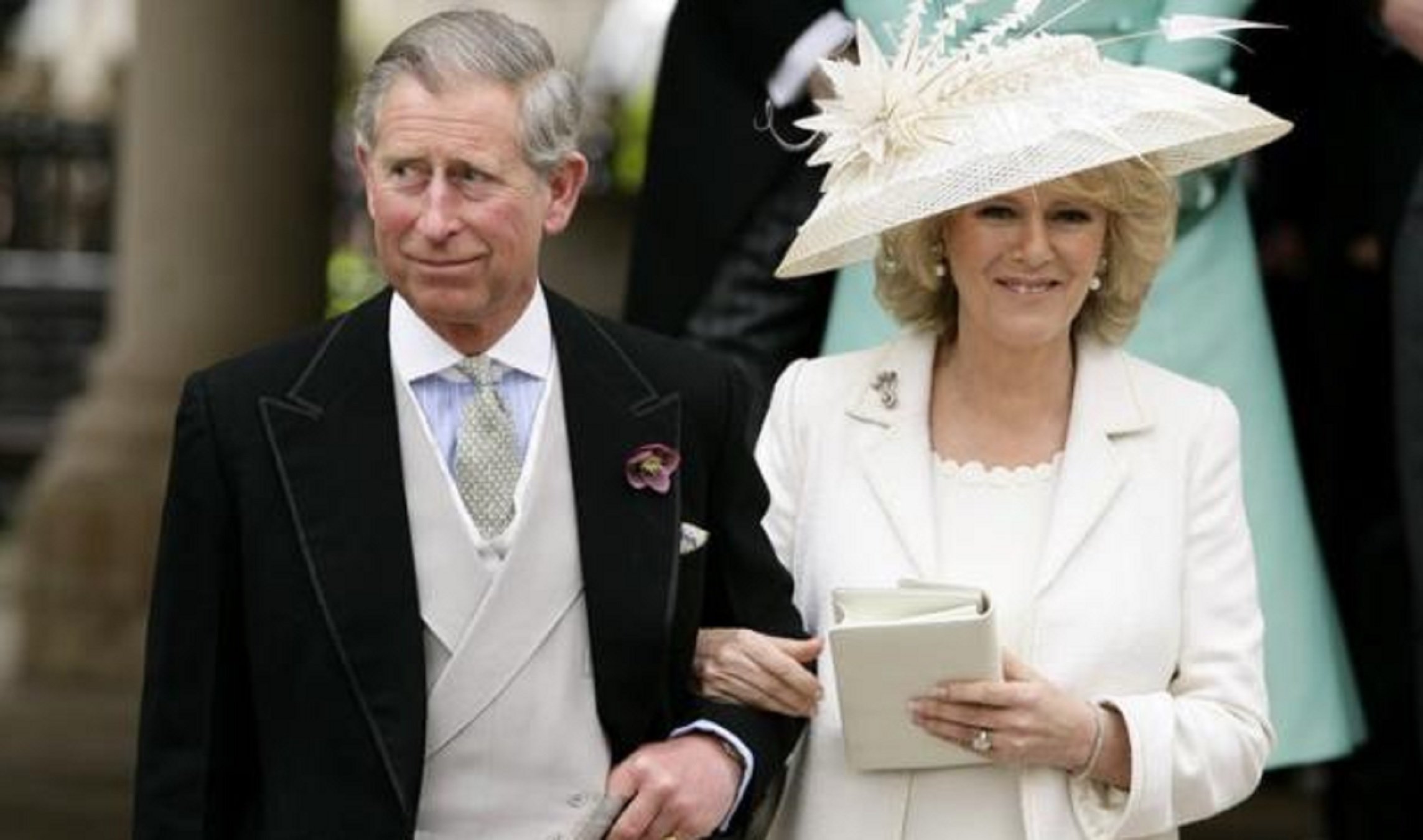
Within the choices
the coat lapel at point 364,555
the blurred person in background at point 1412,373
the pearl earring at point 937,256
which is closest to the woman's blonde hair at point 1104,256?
the pearl earring at point 937,256

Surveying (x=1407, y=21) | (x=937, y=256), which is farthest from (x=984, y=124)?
(x=1407, y=21)

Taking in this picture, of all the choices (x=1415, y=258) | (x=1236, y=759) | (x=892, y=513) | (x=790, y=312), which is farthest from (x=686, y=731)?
(x=1415, y=258)

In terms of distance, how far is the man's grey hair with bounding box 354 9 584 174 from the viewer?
10.2 ft

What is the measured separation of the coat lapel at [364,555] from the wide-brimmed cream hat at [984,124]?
2.16ft

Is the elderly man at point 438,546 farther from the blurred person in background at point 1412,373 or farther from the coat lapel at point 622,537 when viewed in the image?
the blurred person in background at point 1412,373

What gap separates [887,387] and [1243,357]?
3.37 feet

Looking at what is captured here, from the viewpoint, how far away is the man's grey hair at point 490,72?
312 cm

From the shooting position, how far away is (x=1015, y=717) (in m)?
3.34

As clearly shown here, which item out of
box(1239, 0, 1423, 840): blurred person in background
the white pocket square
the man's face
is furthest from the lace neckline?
box(1239, 0, 1423, 840): blurred person in background

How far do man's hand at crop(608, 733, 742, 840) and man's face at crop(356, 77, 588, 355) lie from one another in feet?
1.60

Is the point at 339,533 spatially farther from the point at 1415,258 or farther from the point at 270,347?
the point at 1415,258

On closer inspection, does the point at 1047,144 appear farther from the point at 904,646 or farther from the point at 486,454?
the point at 486,454

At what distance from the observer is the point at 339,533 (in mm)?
3154

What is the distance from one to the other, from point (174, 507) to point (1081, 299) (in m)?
1.06
